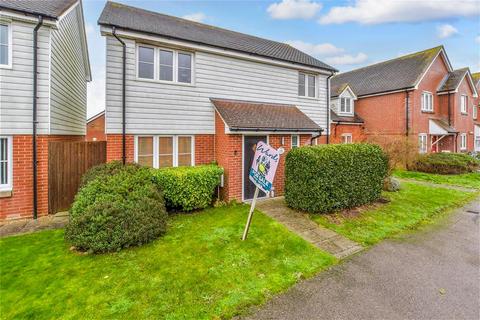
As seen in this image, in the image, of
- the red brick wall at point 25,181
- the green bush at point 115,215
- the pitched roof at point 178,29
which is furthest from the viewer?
the pitched roof at point 178,29

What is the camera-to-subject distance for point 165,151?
897 centimetres

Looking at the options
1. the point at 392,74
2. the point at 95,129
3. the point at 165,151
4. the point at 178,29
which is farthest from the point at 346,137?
the point at 95,129

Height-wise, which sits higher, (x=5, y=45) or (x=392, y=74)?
(x=392, y=74)

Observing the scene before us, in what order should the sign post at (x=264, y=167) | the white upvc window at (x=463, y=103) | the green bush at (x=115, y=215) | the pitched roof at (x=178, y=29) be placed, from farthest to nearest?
the white upvc window at (x=463, y=103) → the pitched roof at (x=178, y=29) → the sign post at (x=264, y=167) → the green bush at (x=115, y=215)

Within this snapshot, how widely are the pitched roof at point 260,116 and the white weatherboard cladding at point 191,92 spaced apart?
0.36 m

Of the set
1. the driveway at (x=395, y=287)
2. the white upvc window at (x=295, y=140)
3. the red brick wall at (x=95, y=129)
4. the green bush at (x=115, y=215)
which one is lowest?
the driveway at (x=395, y=287)

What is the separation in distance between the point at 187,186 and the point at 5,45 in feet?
21.8

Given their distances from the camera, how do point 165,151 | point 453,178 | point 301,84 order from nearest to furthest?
1. point 165,151
2. point 301,84
3. point 453,178

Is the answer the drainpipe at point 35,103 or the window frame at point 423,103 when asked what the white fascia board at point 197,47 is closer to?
the drainpipe at point 35,103

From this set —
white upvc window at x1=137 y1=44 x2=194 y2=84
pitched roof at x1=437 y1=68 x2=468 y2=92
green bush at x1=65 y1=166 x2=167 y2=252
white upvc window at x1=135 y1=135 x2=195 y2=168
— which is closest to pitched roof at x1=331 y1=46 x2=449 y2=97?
pitched roof at x1=437 y1=68 x2=468 y2=92

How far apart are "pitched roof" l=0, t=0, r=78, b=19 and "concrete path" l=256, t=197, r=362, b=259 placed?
905cm

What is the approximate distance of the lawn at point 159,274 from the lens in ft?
11.7

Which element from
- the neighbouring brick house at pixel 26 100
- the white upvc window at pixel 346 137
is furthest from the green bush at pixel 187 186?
the white upvc window at pixel 346 137

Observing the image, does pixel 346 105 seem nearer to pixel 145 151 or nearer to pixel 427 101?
pixel 427 101
